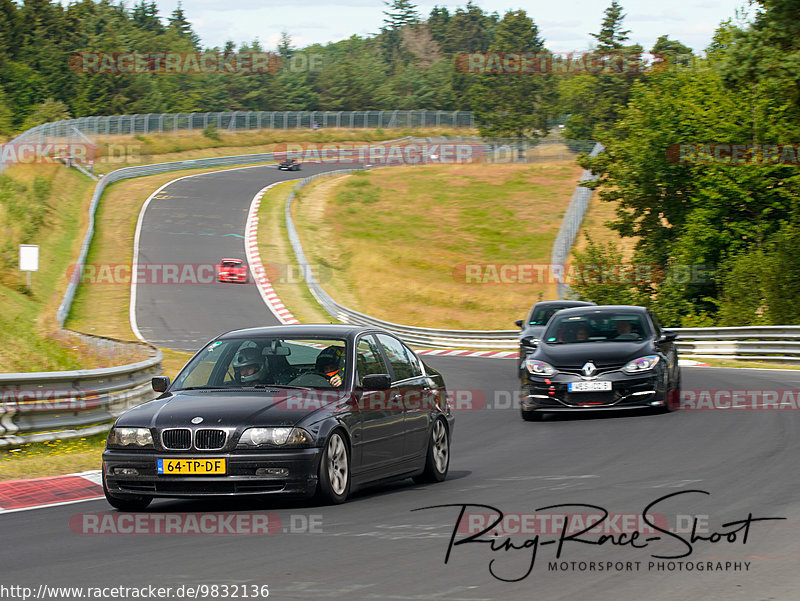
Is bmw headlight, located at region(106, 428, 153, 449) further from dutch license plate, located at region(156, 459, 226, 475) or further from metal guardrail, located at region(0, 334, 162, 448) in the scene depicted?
metal guardrail, located at region(0, 334, 162, 448)

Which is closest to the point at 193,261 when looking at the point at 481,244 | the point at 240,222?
the point at 240,222

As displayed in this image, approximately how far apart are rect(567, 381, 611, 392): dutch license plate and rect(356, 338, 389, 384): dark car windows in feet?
20.4

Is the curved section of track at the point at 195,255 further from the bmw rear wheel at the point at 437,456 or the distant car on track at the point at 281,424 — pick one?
the distant car on track at the point at 281,424

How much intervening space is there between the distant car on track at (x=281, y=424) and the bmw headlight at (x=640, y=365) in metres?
5.65

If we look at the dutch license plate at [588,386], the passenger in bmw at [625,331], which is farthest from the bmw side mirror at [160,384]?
the passenger in bmw at [625,331]

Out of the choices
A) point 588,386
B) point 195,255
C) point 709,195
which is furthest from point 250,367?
point 195,255

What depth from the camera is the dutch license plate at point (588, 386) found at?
15.7 m

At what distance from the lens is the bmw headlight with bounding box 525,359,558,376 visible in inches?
624

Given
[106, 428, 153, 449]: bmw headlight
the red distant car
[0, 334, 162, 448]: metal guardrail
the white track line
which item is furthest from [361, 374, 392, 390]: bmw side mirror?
the red distant car

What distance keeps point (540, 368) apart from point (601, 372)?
2.73 feet

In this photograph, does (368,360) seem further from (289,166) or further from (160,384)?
(289,166)

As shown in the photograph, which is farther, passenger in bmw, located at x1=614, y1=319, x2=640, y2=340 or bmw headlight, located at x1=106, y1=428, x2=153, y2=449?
passenger in bmw, located at x1=614, y1=319, x2=640, y2=340

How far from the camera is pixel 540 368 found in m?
15.9

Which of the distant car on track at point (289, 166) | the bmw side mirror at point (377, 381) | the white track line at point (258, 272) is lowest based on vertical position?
the white track line at point (258, 272)
